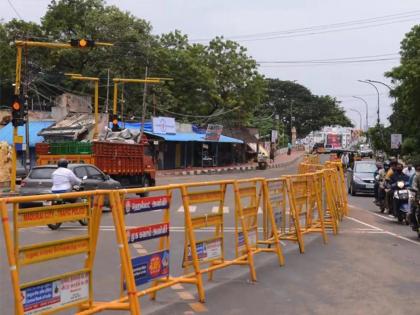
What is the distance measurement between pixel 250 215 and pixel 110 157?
1784cm

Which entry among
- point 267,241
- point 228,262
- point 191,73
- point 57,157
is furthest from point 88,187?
point 191,73

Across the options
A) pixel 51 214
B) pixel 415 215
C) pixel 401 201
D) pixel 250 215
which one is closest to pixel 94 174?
pixel 401 201

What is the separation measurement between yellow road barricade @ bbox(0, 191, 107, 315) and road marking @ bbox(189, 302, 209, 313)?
53.6 inches

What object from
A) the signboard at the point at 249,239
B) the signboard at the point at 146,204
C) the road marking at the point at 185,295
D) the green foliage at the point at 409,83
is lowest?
the road marking at the point at 185,295

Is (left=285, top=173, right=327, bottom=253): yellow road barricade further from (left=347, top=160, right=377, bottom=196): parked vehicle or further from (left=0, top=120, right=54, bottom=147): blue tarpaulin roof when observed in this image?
(left=0, top=120, right=54, bottom=147): blue tarpaulin roof

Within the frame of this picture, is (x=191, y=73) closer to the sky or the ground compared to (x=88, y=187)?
closer to the sky

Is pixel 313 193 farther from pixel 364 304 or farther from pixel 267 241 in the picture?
pixel 364 304

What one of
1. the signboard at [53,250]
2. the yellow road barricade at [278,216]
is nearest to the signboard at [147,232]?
the signboard at [53,250]

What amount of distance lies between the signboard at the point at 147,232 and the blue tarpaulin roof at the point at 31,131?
38751mm

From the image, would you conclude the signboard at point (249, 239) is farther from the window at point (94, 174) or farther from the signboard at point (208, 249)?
the window at point (94, 174)

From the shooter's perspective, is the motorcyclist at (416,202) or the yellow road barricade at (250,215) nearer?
the yellow road barricade at (250,215)

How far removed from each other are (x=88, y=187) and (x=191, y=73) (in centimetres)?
4184

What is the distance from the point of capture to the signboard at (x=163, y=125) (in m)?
49.2

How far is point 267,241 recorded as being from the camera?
1049cm
